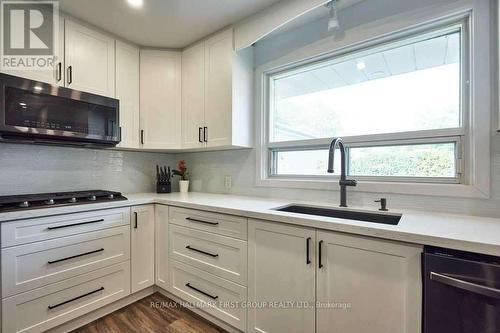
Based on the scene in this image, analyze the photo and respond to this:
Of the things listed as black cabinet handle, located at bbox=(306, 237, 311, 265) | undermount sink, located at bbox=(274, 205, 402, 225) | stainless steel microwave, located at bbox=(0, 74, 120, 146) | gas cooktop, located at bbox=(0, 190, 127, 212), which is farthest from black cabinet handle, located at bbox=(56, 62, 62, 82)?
black cabinet handle, located at bbox=(306, 237, 311, 265)

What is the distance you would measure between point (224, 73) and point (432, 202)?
181cm

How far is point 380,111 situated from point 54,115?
7.72 feet

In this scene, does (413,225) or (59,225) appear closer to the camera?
(413,225)

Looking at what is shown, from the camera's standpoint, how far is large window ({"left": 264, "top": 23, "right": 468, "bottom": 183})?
1465 millimetres

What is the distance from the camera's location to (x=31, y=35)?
5.64 feet

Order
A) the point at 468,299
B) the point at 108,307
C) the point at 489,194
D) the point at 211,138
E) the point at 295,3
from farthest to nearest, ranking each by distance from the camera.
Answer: the point at 211,138 → the point at 108,307 → the point at 295,3 → the point at 489,194 → the point at 468,299

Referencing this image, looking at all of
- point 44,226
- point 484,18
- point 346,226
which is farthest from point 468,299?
point 44,226

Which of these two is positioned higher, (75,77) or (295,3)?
(295,3)

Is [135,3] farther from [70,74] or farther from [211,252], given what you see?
[211,252]

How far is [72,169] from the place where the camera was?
211 centimetres

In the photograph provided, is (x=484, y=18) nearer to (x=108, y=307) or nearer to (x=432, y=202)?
(x=432, y=202)

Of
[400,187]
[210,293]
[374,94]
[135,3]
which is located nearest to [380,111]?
[374,94]

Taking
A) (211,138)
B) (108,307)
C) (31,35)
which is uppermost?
(31,35)

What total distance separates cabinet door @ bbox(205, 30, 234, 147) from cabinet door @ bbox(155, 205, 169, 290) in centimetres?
74
